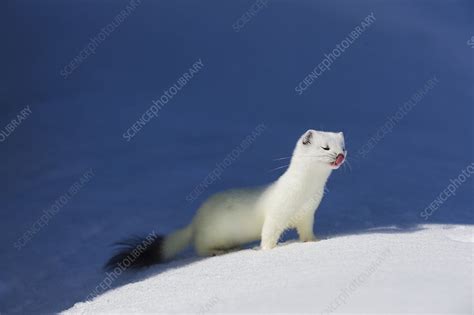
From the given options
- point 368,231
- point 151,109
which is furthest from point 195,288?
point 151,109

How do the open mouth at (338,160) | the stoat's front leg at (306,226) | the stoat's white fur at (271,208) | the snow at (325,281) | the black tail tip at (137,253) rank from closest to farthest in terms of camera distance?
1. the snow at (325,281)
2. the open mouth at (338,160)
3. the stoat's white fur at (271,208)
4. the stoat's front leg at (306,226)
5. the black tail tip at (137,253)

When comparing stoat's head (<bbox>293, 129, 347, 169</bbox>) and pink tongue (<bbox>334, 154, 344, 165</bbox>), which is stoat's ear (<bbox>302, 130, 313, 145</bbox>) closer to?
stoat's head (<bbox>293, 129, 347, 169</bbox>)

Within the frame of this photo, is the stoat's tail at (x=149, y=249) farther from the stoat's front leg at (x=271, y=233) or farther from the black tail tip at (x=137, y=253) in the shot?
the stoat's front leg at (x=271, y=233)

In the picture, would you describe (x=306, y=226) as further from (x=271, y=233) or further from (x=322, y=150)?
(x=322, y=150)

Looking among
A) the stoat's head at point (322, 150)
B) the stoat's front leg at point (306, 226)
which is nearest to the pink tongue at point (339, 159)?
the stoat's head at point (322, 150)

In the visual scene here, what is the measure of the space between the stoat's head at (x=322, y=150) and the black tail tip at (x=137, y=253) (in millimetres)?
1013

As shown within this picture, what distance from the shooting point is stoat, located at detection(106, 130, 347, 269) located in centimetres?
373

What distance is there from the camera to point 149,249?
4090mm

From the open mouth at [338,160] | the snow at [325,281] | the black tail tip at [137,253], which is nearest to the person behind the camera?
the snow at [325,281]

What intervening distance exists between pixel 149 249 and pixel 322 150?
1196 mm

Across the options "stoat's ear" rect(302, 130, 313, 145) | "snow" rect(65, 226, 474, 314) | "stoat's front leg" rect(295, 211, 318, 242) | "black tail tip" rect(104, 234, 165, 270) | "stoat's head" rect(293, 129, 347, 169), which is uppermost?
"stoat's ear" rect(302, 130, 313, 145)

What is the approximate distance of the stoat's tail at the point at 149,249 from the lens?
4.05 m

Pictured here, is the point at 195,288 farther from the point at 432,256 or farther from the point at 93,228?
the point at 93,228

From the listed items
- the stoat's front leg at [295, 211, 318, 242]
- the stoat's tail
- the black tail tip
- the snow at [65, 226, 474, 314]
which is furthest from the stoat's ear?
the black tail tip
